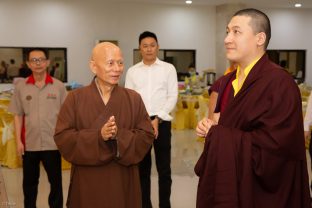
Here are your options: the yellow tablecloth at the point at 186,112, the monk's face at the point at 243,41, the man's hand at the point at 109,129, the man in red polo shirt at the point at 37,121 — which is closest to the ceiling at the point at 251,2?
the yellow tablecloth at the point at 186,112

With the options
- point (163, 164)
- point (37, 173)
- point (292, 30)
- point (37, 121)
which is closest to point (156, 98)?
point (163, 164)

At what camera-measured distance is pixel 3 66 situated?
997 cm

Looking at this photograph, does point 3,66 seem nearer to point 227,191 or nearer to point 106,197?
point 106,197

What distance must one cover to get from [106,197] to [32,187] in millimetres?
1180

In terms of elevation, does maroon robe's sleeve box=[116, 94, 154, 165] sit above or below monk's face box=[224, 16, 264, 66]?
below

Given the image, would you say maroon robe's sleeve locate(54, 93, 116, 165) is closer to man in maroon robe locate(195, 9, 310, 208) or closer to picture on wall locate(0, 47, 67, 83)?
man in maroon robe locate(195, 9, 310, 208)

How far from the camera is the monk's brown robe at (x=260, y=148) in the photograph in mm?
1646

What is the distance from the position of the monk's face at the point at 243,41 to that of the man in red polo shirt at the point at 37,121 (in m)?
1.67

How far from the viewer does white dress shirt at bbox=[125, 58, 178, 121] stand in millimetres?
3260

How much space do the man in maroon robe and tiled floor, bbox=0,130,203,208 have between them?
202 cm

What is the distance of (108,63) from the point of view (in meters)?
2.15

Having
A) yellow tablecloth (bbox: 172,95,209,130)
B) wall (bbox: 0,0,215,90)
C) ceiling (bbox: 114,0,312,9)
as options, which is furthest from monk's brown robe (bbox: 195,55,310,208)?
ceiling (bbox: 114,0,312,9)

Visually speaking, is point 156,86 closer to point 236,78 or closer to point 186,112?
point 236,78

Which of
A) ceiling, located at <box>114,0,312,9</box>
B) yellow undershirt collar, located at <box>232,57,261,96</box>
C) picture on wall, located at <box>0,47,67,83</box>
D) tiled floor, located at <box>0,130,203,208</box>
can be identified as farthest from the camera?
ceiling, located at <box>114,0,312,9</box>
